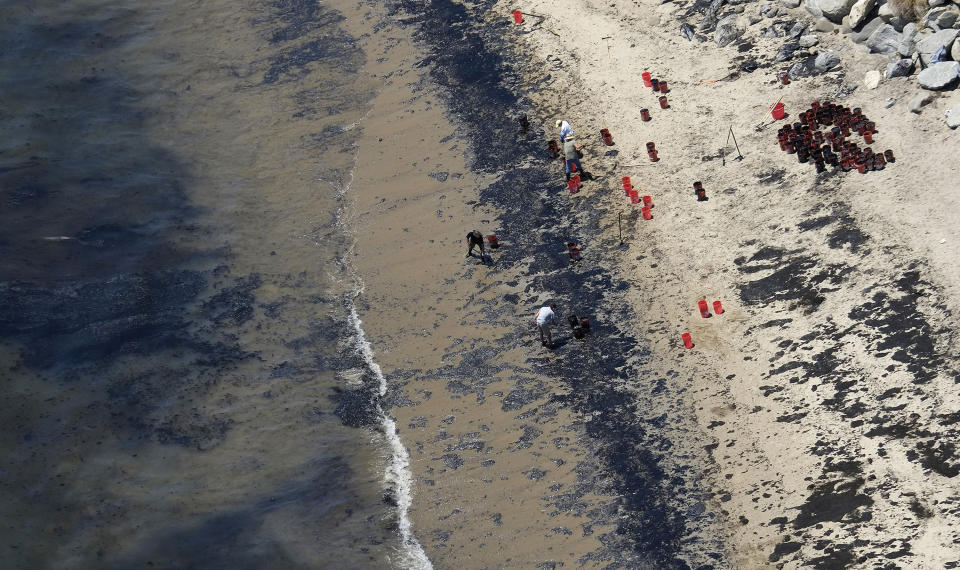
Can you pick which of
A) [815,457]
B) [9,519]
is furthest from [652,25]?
[9,519]

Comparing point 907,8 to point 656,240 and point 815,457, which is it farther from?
point 815,457

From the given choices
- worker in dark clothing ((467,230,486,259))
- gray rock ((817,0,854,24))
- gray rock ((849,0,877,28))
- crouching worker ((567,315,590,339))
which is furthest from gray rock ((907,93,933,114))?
worker in dark clothing ((467,230,486,259))

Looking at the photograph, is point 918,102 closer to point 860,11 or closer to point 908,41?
point 908,41

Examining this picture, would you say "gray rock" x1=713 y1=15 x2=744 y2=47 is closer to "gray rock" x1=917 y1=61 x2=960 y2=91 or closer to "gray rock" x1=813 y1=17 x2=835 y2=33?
Answer: "gray rock" x1=813 y1=17 x2=835 y2=33

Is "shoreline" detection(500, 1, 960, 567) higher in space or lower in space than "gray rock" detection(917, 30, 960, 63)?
lower

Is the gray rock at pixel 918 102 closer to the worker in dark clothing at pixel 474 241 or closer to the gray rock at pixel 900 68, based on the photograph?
the gray rock at pixel 900 68

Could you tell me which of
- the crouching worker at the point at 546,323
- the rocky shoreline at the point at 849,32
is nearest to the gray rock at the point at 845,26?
the rocky shoreline at the point at 849,32
